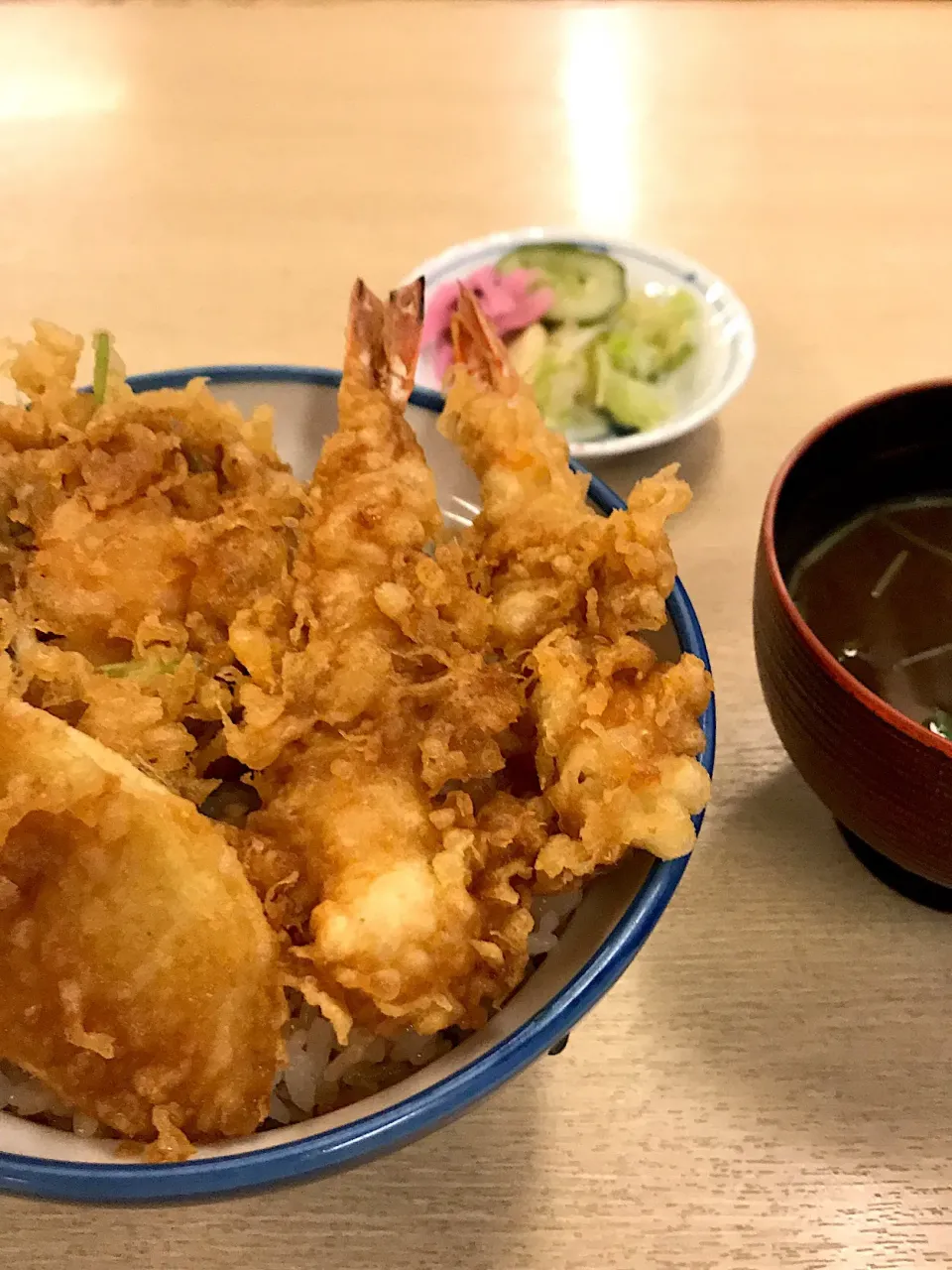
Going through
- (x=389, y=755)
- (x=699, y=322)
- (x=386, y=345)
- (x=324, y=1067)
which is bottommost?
(x=324, y=1067)

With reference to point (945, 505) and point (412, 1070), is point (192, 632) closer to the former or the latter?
point (412, 1070)

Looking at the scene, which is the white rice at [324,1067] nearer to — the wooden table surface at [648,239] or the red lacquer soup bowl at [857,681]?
the wooden table surface at [648,239]

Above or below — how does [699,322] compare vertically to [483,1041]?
above

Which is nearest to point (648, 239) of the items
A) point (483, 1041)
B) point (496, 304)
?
point (496, 304)

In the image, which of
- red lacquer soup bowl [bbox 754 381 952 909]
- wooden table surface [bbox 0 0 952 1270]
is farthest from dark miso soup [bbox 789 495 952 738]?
wooden table surface [bbox 0 0 952 1270]

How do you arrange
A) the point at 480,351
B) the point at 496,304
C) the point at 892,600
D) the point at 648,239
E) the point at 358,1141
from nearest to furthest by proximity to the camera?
1. the point at 358,1141
2. the point at 892,600
3. the point at 480,351
4. the point at 496,304
5. the point at 648,239

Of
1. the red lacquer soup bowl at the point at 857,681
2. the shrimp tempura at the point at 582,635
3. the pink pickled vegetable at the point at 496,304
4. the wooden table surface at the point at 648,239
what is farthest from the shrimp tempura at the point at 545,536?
the pink pickled vegetable at the point at 496,304

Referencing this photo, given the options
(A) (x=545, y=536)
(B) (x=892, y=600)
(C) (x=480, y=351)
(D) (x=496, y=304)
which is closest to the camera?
(A) (x=545, y=536)

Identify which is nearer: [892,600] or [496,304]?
[892,600]

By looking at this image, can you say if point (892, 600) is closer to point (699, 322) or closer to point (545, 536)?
point (545, 536)
